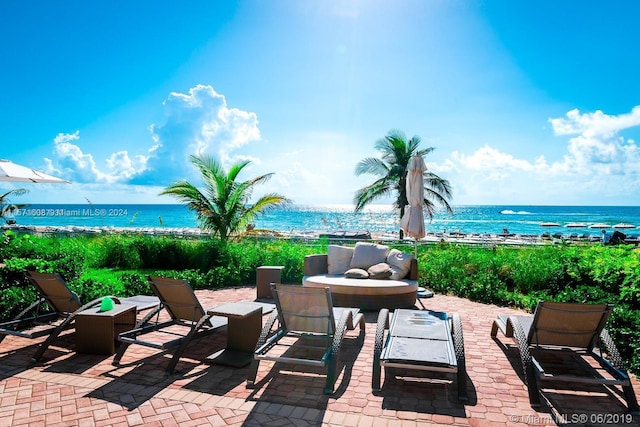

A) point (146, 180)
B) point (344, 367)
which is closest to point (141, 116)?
point (344, 367)

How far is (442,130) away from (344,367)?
14426 mm

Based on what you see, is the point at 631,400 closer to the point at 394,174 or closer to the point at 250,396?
the point at 250,396

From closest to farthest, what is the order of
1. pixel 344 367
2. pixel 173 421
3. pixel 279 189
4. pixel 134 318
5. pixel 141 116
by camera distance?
pixel 173 421, pixel 344 367, pixel 134 318, pixel 279 189, pixel 141 116

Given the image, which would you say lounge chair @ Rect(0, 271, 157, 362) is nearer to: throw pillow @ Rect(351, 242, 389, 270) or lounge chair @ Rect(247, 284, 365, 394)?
lounge chair @ Rect(247, 284, 365, 394)

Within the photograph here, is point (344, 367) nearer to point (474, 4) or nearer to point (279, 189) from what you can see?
point (474, 4)

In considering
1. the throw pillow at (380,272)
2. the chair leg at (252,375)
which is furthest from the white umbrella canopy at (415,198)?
the chair leg at (252,375)

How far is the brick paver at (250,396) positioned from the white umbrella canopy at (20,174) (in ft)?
11.5

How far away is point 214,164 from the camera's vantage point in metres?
12.5

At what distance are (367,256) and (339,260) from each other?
562mm

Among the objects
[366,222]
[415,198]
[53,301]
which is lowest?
[366,222]

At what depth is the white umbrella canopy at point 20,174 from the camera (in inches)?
264

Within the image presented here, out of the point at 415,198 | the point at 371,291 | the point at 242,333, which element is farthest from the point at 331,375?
the point at 415,198

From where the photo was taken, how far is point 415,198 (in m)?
7.86

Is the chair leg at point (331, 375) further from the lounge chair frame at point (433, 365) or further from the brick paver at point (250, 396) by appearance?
the lounge chair frame at point (433, 365)
